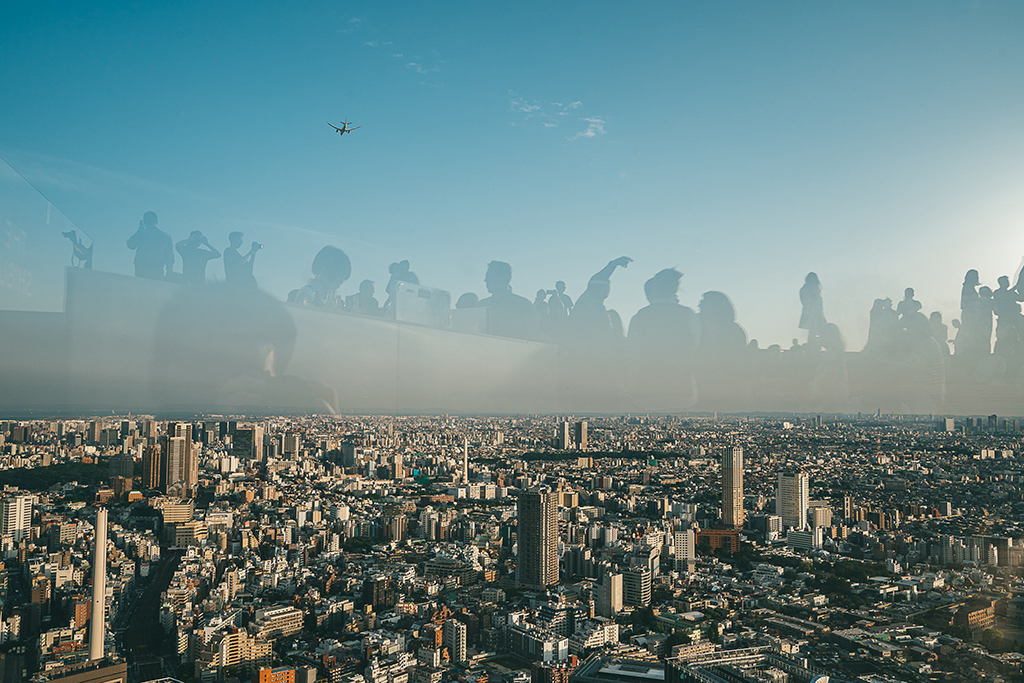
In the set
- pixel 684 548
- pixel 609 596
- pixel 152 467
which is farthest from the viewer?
pixel 684 548

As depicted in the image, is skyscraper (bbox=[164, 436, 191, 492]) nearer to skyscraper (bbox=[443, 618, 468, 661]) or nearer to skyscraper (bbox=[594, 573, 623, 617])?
skyscraper (bbox=[443, 618, 468, 661])

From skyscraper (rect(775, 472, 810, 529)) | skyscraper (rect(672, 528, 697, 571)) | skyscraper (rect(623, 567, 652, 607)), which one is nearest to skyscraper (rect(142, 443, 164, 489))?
skyscraper (rect(623, 567, 652, 607))

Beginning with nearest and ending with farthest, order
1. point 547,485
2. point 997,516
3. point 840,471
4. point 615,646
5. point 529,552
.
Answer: point 615,646 < point 997,516 < point 529,552 < point 840,471 < point 547,485

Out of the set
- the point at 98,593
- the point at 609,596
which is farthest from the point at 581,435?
the point at 98,593

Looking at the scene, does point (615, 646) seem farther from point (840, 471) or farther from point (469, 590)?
point (840, 471)

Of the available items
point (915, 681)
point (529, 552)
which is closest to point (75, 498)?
point (529, 552)

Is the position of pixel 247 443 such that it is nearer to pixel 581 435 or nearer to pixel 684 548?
pixel 581 435
